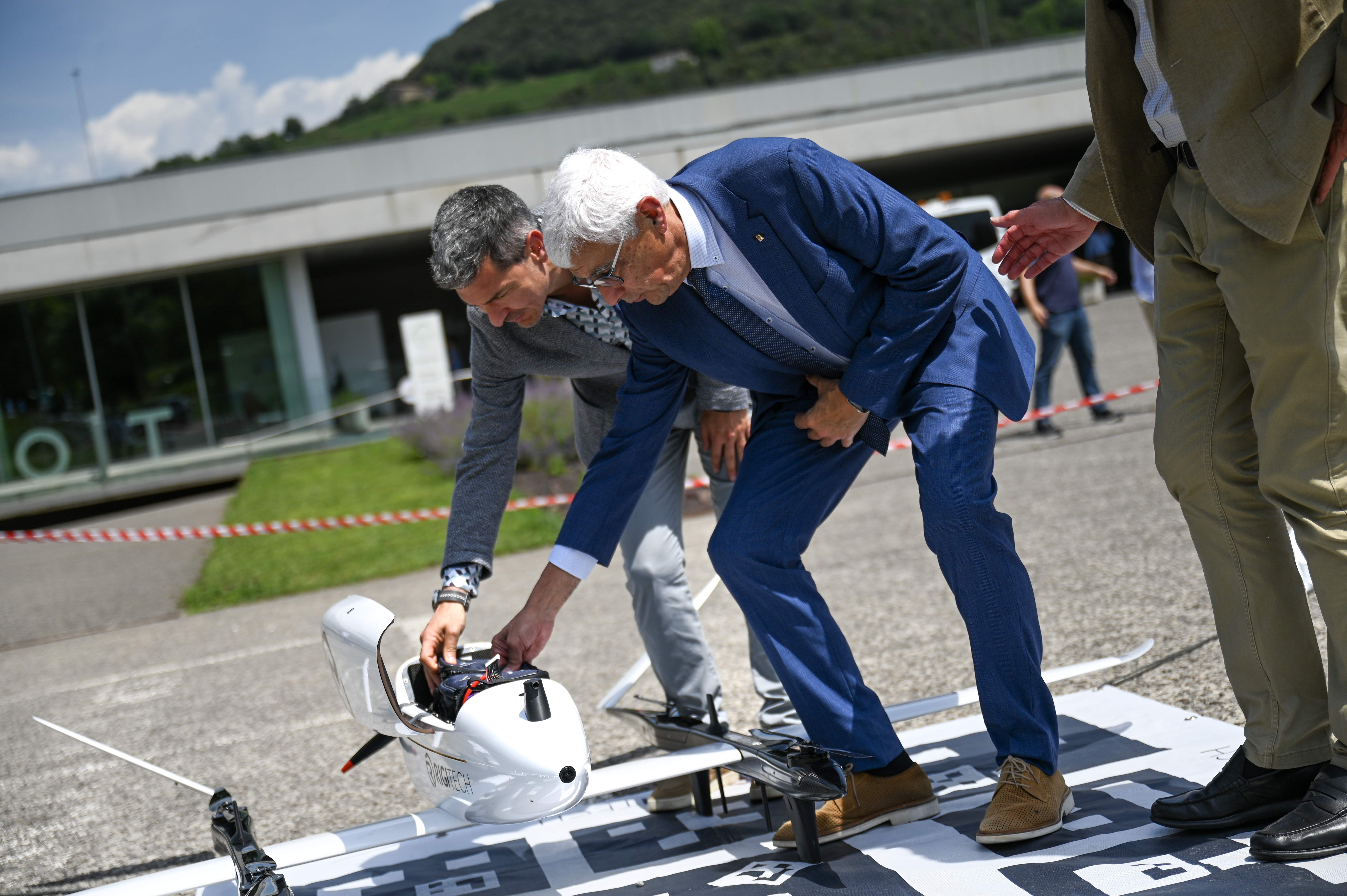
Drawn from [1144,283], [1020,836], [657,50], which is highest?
[657,50]

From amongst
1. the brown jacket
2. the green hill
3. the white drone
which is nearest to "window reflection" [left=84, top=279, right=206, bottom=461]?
the green hill

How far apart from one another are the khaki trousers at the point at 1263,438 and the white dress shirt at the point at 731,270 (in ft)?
2.52

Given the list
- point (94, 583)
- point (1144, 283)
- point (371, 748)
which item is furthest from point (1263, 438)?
point (94, 583)

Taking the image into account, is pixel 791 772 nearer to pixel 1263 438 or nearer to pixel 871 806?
pixel 871 806

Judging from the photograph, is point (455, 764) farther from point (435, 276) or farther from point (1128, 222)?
point (1128, 222)

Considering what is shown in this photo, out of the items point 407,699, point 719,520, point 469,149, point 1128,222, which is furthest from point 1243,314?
point 469,149

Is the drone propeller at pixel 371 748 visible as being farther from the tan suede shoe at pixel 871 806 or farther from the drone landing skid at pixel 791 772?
the tan suede shoe at pixel 871 806

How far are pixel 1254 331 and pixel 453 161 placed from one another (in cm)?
2469

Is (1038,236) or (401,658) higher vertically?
(1038,236)

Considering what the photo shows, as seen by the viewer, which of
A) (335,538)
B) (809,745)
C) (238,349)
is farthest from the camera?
(238,349)

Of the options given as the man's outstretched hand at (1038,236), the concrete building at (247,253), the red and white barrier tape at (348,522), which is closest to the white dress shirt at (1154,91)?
the man's outstretched hand at (1038,236)

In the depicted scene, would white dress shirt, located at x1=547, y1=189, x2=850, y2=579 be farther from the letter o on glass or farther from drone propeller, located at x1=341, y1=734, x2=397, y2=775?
the letter o on glass

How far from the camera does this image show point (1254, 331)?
213 cm

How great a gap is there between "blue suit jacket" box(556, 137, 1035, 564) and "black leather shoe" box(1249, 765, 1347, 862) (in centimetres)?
94
